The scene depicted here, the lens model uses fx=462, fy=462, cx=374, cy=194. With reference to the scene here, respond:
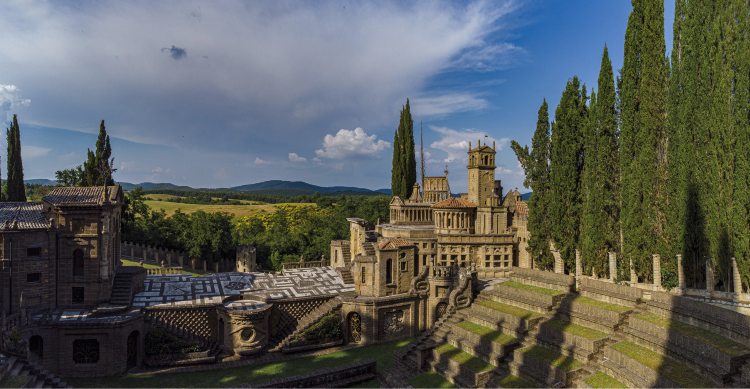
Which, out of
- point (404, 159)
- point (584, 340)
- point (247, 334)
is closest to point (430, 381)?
point (584, 340)

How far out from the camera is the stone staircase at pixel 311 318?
88.8 ft

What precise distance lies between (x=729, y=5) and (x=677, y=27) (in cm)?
389

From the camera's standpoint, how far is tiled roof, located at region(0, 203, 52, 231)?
24.1 m

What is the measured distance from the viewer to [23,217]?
24938 millimetres

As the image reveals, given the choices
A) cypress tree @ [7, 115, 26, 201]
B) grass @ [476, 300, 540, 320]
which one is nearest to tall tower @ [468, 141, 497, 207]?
grass @ [476, 300, 540, 320]

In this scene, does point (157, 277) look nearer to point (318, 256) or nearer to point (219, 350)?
point (219, 350)

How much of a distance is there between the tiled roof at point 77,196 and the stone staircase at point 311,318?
42.7ft

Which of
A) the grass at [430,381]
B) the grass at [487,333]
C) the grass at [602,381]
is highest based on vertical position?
the grass at [487,333]

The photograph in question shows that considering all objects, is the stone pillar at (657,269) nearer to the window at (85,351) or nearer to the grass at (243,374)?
the grass at (243,374)

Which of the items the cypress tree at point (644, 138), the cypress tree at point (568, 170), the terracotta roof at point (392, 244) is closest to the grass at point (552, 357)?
the cypress tree at point (644, 138)

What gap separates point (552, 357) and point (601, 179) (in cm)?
1214

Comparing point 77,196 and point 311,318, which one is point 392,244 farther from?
point 77,196

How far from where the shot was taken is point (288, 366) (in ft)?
82.2

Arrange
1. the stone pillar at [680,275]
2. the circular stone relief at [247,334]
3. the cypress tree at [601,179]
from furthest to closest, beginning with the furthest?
the cypress tree at [601,179]
the circular stone relief at [247,334]
the stone pillar at [680,275]
